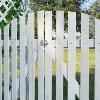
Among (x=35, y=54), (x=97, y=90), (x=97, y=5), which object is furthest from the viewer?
(x=97, y=5)

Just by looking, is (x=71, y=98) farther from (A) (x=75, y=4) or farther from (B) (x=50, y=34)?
(A) (x=75, y=4)

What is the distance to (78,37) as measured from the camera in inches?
210

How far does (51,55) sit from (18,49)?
66 centimetres

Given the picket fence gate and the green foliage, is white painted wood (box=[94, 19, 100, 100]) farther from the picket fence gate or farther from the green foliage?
the green foliage

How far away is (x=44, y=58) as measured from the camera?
5.49 meters

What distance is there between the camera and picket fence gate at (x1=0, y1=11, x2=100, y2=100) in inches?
205

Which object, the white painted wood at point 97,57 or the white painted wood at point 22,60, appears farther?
→ the white painted wood at point 22,60

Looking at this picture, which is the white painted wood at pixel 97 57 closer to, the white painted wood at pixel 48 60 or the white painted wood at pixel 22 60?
the white painted wood at pixel 48 60

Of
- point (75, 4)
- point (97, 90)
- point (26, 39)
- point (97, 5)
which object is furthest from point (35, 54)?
point (97, 5)

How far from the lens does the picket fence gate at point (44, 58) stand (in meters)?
5.20

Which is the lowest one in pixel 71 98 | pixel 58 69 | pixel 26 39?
pixel 71 98

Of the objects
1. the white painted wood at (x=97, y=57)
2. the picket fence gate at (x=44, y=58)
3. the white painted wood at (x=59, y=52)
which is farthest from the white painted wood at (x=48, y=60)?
the white painted wood at (x=97, y=57)

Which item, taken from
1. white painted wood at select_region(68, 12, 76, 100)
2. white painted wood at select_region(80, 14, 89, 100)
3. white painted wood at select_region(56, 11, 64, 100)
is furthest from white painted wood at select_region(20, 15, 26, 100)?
white painted wood at select_region(80, 14, 89, 100)

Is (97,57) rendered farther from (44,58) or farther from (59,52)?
(44,58)
